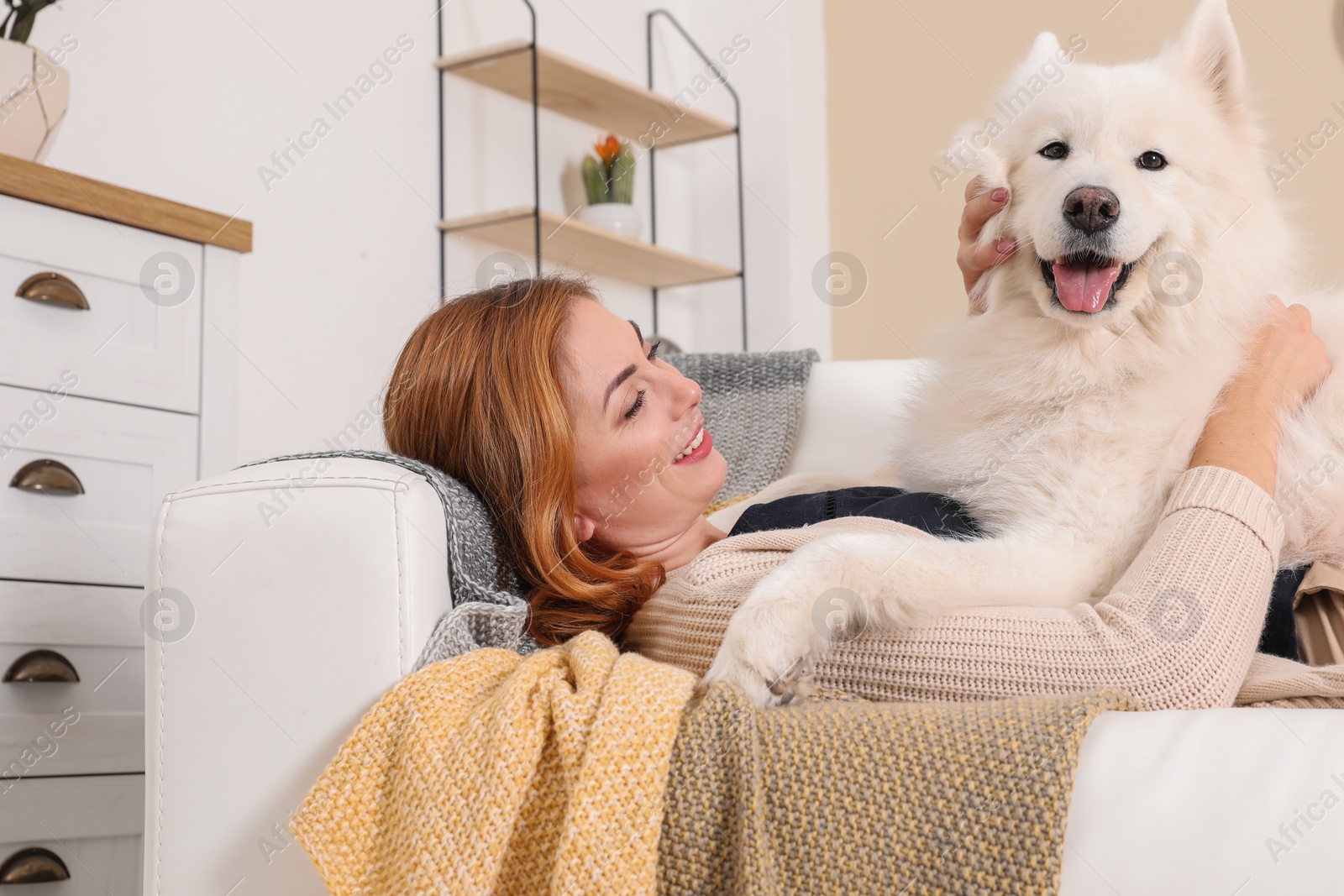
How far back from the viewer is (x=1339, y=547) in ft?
4.08

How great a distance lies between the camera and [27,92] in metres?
1.88

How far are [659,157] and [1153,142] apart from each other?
2.79 metres

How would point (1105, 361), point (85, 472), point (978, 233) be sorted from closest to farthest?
point (1105, 361), point (978, 233), point (85, 472)

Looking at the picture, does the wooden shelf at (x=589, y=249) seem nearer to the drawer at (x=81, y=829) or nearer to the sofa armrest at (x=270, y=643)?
the drawer at (x=81, y=829)

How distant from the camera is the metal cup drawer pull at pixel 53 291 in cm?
174

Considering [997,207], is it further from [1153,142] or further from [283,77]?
[283,77]

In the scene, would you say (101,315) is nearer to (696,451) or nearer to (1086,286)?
(696,451)

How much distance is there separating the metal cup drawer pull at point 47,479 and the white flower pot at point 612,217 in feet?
6.52

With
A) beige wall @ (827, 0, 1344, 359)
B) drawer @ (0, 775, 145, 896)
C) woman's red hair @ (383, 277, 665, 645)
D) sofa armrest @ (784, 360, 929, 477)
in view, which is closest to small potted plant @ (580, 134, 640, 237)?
beige wall @ (827, 0, 1344, 359)

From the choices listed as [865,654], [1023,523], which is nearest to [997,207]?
[1023,523]

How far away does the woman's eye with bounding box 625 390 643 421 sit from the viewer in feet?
4.53

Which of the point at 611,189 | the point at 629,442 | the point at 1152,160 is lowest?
the point at 629,442

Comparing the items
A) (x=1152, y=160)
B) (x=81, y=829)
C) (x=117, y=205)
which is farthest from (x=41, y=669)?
(x=1152, y=160)

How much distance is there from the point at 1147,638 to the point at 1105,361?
0.53 meters
